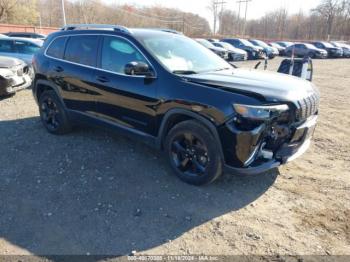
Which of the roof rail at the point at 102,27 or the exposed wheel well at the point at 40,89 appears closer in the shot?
the roof rail at the point at 102,27

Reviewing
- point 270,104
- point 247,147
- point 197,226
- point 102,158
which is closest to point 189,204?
point 197,226

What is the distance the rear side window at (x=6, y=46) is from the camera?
1131 centimetres

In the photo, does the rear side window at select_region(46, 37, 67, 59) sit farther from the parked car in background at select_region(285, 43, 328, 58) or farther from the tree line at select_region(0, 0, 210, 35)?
the tree line at select_region(0, 0, 210, 35)

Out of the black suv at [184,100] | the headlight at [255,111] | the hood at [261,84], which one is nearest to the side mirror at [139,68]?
the black suv at [184,100]

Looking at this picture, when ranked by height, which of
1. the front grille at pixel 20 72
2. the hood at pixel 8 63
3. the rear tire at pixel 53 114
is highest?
the hood at pixel 8 63

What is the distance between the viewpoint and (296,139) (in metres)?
3.66

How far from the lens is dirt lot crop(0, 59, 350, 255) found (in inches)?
117

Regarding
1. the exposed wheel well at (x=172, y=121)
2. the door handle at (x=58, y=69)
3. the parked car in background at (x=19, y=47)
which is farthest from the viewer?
the parked car in background at (x=19, y=47)

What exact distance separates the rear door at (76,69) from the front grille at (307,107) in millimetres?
2862

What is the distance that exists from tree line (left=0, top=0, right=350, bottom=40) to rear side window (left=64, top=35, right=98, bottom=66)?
1951 inches

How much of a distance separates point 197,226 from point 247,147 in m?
0.97

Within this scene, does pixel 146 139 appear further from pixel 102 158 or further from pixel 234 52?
pixel 234 52

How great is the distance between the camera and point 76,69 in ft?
16.4

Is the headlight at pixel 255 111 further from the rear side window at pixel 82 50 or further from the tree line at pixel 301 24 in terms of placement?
the tree line at pixel 301 24
